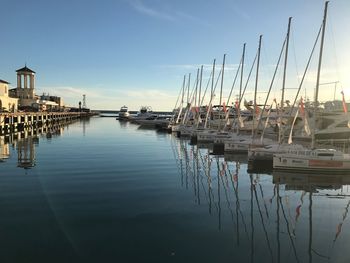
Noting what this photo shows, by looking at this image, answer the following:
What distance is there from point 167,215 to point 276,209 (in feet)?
18.9

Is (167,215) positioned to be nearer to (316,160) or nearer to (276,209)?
(276,209)

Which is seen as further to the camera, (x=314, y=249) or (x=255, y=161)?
(x=255, y=161)

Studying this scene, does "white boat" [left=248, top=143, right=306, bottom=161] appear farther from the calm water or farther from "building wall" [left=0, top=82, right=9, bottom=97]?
"building wall" [left=0, top=82, right=9, bottom=97]

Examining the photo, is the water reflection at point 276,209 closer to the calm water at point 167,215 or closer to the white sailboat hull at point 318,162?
the calm water at point 167,215

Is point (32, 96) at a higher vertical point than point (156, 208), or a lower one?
higher

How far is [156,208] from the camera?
58.9ft

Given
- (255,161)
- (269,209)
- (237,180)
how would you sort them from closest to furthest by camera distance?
(269,209) → (237,180) → (255,161)

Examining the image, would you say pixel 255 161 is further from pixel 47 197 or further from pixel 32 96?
pixel 32 96

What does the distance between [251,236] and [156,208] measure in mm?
5348

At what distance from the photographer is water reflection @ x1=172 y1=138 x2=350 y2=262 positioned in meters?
13.2

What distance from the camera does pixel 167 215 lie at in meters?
16.9

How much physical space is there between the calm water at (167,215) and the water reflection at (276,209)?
0.05m

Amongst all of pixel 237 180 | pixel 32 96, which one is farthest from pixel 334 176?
pixel 32 96

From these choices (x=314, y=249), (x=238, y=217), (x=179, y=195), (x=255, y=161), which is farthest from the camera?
(x=255, y=161)
